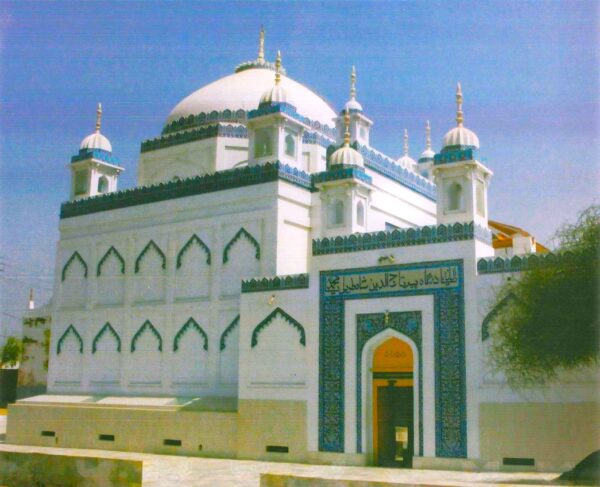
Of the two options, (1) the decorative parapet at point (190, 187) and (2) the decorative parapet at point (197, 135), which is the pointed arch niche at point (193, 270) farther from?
(2) the decorative parapet at point (197, 135)

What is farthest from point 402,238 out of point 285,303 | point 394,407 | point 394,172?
point 394,172

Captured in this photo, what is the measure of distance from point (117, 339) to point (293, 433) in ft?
16.8

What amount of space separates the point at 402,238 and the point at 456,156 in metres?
1.53

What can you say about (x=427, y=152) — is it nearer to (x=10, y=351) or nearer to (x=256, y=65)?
(x=256, y=65)

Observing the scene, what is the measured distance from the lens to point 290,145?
15016 mm

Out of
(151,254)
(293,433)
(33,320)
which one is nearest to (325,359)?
(293,433)

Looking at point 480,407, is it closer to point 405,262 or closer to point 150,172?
point 405,262

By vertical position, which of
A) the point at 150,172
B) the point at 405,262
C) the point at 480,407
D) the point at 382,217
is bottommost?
the point at 480,407

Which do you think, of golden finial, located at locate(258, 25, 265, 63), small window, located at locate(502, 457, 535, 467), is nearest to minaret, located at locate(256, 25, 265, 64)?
golden finial, located at locate(258, 25, 265, 63)

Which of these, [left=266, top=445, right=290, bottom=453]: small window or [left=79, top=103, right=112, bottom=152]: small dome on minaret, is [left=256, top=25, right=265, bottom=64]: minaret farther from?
[left=266, top=445, right=290, bottom=453]: small window

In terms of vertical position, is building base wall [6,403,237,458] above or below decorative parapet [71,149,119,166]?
below

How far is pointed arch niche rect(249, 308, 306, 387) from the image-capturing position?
499 inches

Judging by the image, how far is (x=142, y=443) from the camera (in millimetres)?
A: 14055

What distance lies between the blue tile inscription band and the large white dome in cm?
Result: 608
